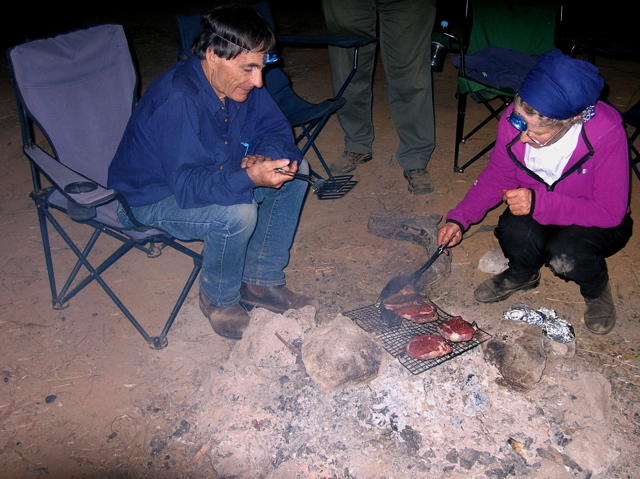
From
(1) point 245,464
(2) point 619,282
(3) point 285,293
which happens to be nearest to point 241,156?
(3) point 285,293

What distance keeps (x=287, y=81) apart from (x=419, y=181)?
125 centimetres

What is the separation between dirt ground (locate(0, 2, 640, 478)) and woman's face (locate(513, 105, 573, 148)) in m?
0.89

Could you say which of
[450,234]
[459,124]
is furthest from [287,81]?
[450,234]

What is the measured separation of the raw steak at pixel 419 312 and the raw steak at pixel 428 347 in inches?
5.3

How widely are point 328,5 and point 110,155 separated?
1.93 m

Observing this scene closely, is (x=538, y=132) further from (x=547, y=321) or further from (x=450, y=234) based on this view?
(x=547, y=321)

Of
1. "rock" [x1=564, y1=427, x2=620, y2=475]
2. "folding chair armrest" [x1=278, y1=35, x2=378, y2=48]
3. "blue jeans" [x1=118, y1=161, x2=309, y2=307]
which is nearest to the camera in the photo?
"rock" [x1=564, y1=427, x2=620, y2=475]

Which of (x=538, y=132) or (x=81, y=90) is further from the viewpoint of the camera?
(x=81, y=90)

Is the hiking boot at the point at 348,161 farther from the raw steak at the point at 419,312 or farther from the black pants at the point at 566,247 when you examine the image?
the raw steak at the point at 419,312

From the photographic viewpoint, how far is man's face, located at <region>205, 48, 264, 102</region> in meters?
2.10

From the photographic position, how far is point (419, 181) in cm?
378

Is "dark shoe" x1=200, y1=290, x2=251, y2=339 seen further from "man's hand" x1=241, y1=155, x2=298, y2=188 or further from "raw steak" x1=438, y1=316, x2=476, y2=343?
"raw steak" x1=438, y1=316, x2=476, y2=343

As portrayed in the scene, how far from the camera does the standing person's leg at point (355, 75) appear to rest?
141 inches

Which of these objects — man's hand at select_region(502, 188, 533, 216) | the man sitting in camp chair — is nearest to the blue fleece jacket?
the man sitting in camp chair
